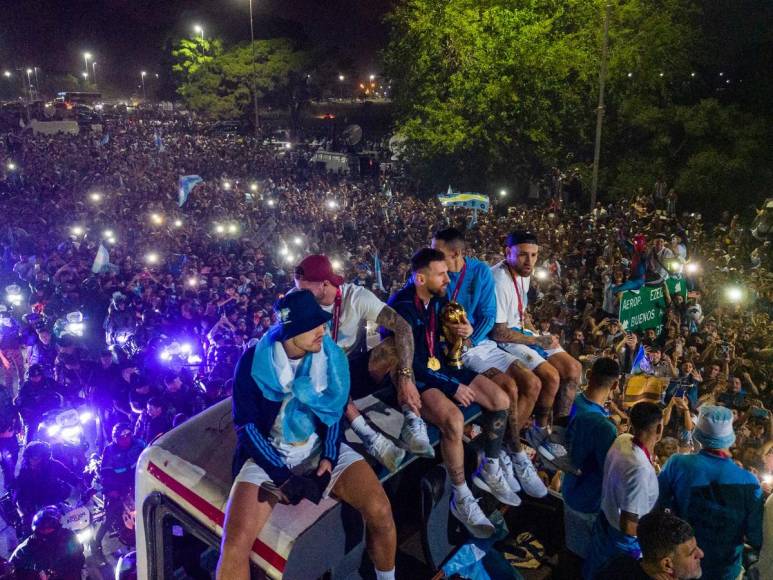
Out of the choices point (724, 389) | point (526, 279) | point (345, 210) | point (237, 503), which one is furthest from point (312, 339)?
point (345, 210)

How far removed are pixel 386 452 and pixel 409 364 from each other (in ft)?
1.97

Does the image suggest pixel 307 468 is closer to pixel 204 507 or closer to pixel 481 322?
pixel 204 507

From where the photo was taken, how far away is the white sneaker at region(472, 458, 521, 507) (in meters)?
3.74

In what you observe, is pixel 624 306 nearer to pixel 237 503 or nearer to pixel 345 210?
pixel 237 503

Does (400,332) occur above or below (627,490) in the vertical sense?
above

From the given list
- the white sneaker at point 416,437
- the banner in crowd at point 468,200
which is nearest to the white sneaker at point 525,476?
the white sneaker at point 416,437

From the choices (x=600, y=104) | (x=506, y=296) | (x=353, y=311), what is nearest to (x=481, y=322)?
(x=506, y=296)

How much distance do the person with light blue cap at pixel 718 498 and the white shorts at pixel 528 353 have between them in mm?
1157

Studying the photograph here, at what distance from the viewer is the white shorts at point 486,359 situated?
412 centimetres

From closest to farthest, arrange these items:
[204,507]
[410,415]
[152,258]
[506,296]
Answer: [204,507] → [410,415] → [506,296] → [152,258]

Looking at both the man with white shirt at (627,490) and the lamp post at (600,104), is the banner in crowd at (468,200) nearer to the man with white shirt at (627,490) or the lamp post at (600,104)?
the lamp post at (600,104)

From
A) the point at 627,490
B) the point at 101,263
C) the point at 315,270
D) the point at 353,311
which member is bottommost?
the point at 101,263

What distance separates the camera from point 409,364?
370 cm

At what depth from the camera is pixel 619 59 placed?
21.5 meters
